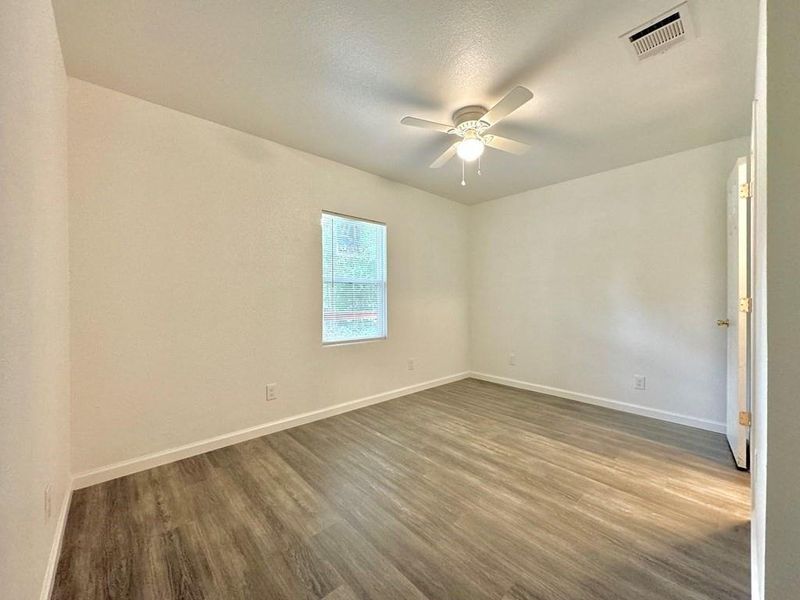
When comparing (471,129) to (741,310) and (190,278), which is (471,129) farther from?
(190,278)

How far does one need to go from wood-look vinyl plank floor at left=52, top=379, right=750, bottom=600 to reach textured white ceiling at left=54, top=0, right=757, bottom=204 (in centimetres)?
249

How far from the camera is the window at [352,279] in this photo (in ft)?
10.5

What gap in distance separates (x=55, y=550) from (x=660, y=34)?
12.3 feet

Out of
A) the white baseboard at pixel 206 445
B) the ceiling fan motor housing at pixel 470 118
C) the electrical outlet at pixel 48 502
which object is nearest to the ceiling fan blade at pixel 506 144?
the ceiling fan motor housing at pixel 470 118

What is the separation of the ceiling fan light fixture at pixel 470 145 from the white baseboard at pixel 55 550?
9.85 ft

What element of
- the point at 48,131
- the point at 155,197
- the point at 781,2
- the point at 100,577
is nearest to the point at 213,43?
the point at 48,131

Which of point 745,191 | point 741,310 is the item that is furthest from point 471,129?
point 741,310

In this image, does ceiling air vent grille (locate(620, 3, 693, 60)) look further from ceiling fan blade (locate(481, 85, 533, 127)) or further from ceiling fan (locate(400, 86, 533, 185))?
ceiling fan (locate(400, 86, 533, 185))

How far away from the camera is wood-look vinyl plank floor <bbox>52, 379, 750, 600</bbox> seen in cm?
130

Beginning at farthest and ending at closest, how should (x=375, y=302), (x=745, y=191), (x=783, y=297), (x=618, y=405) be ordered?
(x=375, y=302), (x=618, y=405), (x=745, y=191), (x=783, y=297)

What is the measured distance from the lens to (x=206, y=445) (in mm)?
2410

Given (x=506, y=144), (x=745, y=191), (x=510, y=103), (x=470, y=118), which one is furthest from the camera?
(x=506, y=144)

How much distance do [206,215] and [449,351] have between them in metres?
3.25

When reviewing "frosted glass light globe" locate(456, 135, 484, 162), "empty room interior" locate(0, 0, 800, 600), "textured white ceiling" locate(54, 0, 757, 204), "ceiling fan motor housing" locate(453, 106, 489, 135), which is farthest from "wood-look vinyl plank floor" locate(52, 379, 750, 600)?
"textured white ceiling" locate(54, 0, 757, 204)
